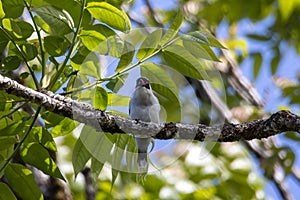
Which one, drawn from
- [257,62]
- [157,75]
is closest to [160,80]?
[157,75]

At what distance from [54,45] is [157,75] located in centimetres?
39

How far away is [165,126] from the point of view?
2.08m

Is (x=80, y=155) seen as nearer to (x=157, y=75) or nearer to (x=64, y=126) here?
(x=64, y=126)

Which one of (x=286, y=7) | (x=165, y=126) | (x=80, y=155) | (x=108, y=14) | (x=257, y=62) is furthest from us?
(x=257, y=62)

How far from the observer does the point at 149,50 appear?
2.24 meters

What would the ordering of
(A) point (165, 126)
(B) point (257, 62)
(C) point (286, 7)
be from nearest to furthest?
(A) point (165, 126) → (C) point (286, 7) → (B) point (257, 62)

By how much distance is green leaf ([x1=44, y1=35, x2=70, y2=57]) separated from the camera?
2184 mm

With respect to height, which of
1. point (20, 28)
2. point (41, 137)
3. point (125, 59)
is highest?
point (20, 28)

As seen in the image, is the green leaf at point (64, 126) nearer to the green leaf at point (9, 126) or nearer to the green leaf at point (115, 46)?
the green leaf at point (9, 126)

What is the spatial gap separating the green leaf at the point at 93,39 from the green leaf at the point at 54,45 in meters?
0.08

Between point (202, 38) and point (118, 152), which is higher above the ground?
point (202, 38)

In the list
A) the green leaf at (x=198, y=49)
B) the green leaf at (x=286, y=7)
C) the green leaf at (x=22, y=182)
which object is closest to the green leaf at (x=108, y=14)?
the green leaf at (x=198, y=49)

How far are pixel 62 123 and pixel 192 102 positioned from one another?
0.68m

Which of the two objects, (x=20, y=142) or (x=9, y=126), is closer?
(x=20, y=142)
